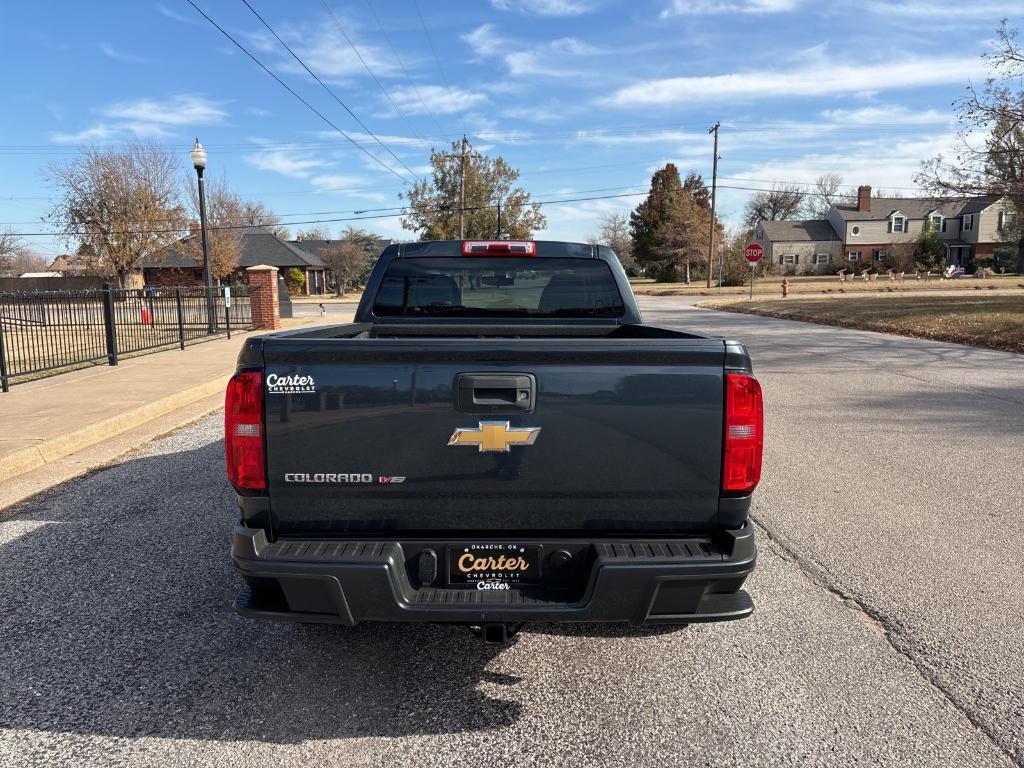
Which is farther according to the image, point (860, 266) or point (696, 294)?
point (860, 266)

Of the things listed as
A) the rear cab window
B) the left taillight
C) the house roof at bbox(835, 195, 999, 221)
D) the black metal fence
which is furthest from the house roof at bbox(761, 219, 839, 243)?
the left taillight

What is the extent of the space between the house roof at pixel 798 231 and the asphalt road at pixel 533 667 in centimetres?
8543

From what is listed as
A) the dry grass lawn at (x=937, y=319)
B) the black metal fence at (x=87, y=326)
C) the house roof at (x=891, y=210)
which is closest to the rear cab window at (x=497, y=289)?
the black metal fence at (x=87, y=326)

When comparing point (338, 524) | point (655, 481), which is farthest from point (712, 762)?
point (338, 524)

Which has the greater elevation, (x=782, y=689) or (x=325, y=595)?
(x=325, y=595)

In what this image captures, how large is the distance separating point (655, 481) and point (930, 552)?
2.88m

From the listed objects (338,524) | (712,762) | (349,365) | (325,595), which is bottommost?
(712,762)

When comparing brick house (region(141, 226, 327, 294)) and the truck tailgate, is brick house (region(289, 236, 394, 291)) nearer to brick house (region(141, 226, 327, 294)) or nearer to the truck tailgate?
brick house (region(141, 226, 327, 294))

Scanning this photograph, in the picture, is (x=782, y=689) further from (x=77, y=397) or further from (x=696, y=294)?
(x=696, y=294)

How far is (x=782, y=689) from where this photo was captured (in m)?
3.07

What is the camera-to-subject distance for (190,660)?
3330 millimetres

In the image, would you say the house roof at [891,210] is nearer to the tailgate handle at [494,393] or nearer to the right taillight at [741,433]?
the right taillight at [741,433]

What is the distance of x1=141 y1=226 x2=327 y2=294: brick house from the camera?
181 ft

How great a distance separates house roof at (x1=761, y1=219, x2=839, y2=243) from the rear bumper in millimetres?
87919
